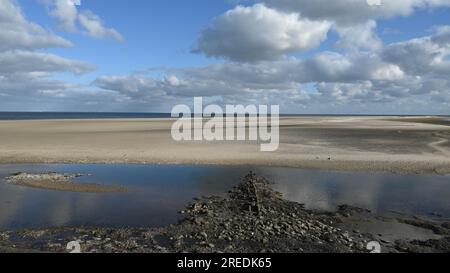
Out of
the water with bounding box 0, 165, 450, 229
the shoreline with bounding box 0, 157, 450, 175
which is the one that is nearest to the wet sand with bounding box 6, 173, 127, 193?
the water with bounding box 0, 165, 450, 229

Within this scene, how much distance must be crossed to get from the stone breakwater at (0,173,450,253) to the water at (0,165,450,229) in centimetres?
103

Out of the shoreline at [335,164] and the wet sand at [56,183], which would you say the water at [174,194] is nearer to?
the wet sand at [56,183]

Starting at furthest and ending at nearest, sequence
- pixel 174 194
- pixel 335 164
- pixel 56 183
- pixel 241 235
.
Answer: pixel 335 164
pixel 56 183
pixel 174 194
pixel 241 235

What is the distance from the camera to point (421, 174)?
22.2 metres

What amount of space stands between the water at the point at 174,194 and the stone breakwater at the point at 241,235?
1028 mm

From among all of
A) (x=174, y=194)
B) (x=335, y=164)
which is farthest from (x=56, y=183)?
(x=335, y=164)

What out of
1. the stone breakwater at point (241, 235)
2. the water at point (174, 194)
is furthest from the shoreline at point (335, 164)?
the stone breakwater at point (241, 235)

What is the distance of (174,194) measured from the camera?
17.1 metres

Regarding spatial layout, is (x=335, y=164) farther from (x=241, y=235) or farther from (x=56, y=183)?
(x=56, y=183)

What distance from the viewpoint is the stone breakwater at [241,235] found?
10281mm

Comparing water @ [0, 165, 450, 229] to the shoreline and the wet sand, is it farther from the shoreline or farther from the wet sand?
the shoreline

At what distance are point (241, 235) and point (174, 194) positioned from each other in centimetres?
652

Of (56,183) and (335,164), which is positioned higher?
(335,164)
